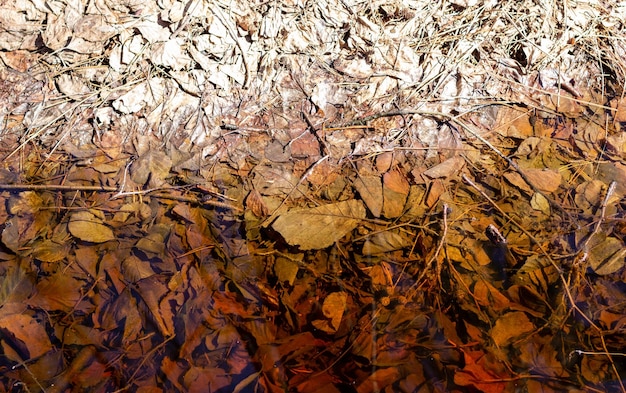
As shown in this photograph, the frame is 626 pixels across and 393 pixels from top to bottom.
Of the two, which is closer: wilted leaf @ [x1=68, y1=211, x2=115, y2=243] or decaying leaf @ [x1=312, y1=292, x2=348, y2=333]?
decaying leaf @ [x1=312, y1=292, x2=348, y2=333]

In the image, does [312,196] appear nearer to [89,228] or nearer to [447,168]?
[447,168]

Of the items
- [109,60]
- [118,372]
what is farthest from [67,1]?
[118,372]

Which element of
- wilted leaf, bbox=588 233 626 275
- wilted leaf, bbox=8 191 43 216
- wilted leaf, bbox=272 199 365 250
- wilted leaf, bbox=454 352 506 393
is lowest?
wilted leaf, bbox=454 352 506 393

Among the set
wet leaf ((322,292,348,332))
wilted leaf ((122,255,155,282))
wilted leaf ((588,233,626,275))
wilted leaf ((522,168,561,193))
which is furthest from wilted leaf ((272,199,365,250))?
wilted leaf ((588,233,626,275))

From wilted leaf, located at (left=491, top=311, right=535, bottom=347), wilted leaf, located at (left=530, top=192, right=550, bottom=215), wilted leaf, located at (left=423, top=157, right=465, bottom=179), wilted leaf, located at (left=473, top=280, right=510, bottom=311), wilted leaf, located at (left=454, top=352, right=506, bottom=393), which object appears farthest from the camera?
wilted leaf, located at (left=423, top=157, right=465, bottom=179)

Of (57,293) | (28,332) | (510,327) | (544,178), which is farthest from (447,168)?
(28,332)

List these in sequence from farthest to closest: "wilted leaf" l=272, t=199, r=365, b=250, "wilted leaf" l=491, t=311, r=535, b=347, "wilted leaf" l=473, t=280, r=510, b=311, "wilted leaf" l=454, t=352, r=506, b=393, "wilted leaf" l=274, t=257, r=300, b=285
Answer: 1. "wilted leaf" l=272, t=199, r=365, b=250
2. "wilted leaf" l=274, t=257, r=300, b=285
3. "wilted leaf" l=473, t=280, r=510, b=311
4. "wilted leaf" l=491, t=311, r=535, b=347
5. "wilted leaf" l=454, t=352, r=506, b=393

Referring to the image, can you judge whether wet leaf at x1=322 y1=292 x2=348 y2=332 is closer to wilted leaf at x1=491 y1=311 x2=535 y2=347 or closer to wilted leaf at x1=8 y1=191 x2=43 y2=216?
wilted leaf at x1=491 y1=311 x2=535 y2=347
